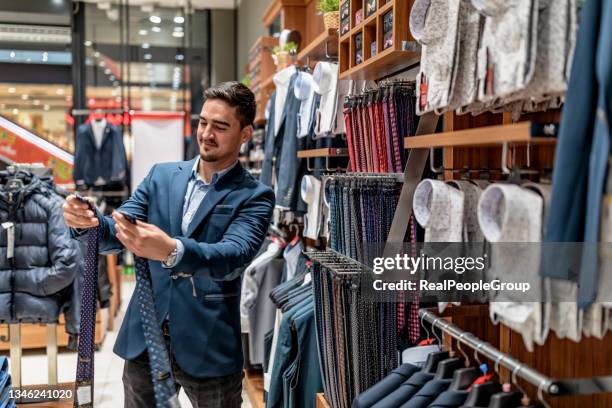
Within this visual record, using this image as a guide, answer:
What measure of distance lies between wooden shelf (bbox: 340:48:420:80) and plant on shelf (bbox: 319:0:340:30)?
59cm

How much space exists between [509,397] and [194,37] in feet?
30.7

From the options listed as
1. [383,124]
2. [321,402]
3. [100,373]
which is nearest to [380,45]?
[383,124]

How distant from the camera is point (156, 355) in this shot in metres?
1.84

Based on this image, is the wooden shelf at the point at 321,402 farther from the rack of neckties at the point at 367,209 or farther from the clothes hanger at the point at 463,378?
the clothes hanger at the point at 463,378

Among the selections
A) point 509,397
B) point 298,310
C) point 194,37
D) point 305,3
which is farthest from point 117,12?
point 509,397

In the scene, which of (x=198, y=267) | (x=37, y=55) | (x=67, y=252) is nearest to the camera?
(x=198, y=267)

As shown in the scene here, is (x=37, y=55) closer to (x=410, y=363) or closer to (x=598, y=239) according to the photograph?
(x=410, y=363)

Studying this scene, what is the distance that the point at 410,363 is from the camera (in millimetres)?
1947

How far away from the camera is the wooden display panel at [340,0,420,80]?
220 centimetres

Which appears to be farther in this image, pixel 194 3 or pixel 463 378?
pixel 194 3

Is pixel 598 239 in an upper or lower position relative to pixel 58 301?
upper

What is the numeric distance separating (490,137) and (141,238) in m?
0.96

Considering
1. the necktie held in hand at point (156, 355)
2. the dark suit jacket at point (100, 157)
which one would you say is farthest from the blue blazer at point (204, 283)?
the dark suit jacket at point (100, 157)

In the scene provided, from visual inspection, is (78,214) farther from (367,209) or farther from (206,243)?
(367,209)
